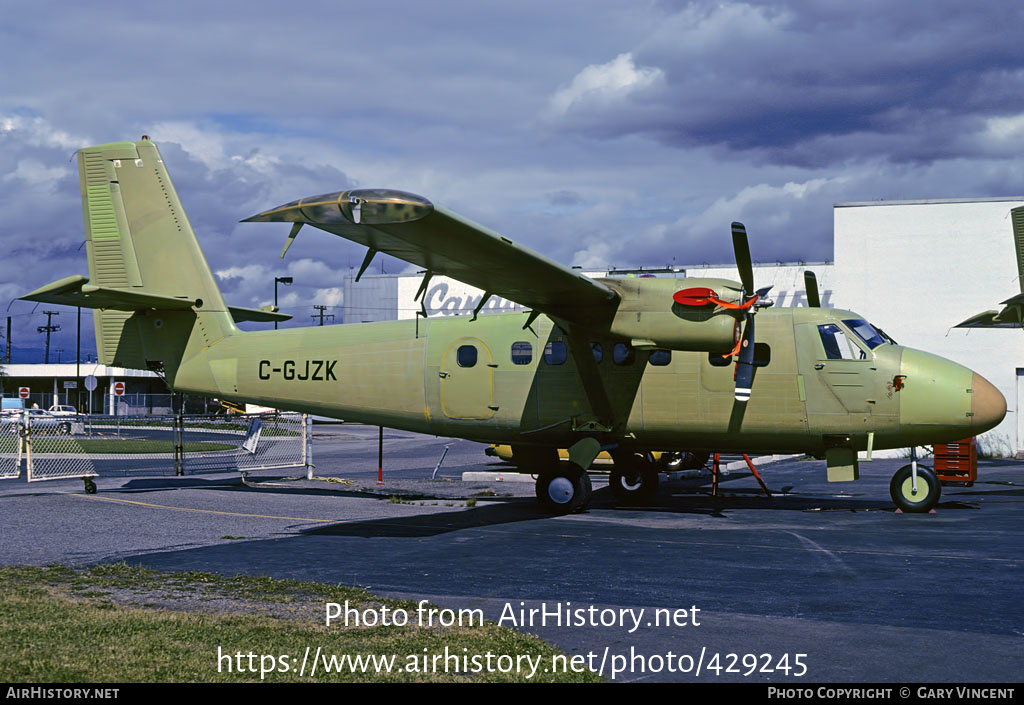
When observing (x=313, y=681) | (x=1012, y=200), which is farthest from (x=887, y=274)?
(x=313, y=681)

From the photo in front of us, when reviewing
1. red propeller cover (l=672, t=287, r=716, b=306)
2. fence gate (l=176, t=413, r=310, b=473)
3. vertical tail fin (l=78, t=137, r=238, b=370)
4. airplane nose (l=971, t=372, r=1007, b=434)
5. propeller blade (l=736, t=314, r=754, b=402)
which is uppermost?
vertical tail fin (l=78, t=137, r=238, b=370)

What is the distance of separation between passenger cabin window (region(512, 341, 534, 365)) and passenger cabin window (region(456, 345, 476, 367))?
0.88 metres

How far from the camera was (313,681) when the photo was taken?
266 inches

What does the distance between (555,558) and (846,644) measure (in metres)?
5.24

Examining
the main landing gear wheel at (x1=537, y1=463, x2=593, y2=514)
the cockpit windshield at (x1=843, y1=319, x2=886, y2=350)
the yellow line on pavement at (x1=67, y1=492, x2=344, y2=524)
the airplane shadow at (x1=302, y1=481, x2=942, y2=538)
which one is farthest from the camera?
the main landing gear wheel at (x1=537, y1=463, x2=593, y2=514)

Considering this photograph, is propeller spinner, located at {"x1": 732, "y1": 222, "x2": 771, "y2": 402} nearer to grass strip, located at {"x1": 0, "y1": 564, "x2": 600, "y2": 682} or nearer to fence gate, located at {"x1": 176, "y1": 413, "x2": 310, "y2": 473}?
grass strip, located at {"x1": 0, "y1": 564, "x2": 600, "y2": 682}

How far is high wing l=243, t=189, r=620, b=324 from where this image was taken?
36.4 feet

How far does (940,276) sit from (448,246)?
31.3 meters

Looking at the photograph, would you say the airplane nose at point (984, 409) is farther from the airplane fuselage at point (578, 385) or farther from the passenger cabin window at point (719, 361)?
the passenger cabin window at point (719, 361)

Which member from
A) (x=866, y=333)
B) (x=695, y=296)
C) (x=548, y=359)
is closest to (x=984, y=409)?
(x=866, y=333)

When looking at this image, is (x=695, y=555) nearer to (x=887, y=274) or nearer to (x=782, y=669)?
(x=782, y=669)

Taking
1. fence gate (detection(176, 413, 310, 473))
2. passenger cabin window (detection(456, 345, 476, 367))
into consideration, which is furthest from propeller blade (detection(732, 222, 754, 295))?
fence gate (detection(176, 413, 310, 473))

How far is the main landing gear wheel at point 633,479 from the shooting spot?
2014 cm

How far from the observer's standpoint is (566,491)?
17.8 meters
